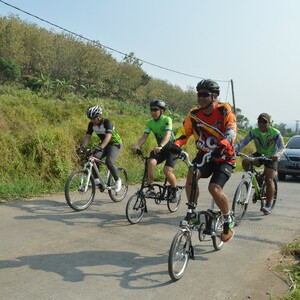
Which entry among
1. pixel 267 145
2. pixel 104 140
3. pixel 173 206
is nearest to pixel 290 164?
pixel 267 145

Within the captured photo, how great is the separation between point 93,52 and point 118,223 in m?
44.1

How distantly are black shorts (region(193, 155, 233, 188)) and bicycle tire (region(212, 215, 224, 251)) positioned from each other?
53 cm

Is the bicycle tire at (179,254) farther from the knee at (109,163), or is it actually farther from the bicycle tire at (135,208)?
the knee at (109,163)

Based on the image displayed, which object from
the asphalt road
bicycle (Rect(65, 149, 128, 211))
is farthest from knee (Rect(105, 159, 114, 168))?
the asphalt road

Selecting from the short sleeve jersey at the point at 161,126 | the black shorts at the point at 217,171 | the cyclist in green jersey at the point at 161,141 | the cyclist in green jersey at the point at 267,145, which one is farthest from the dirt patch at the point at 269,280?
the short sleeve jersey at the point at 161,126

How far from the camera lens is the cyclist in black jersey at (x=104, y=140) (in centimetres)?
723

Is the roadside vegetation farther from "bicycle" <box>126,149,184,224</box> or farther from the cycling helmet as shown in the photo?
"bicycle" <box>126,149,184,224</box>

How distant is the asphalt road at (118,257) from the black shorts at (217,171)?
1.04m

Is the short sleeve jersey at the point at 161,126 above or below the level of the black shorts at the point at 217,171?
above

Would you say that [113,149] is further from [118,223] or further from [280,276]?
[280,276]

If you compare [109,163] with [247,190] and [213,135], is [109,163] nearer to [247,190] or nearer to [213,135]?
[247,190]

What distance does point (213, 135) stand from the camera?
15.2ft

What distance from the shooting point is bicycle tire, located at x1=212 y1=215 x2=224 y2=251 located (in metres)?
4.64

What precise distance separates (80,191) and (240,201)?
2.99 metres
